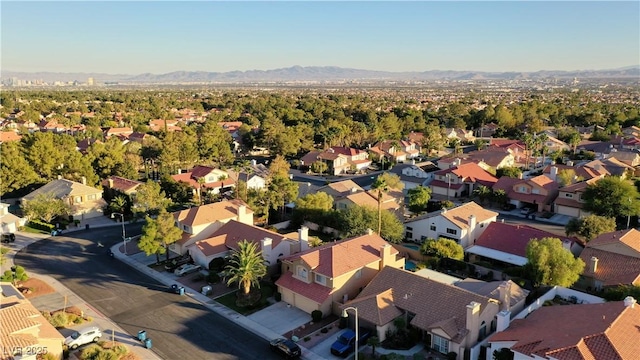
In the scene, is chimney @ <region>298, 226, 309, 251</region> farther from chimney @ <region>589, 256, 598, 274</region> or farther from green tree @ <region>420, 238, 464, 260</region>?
chimney @ <region>589, 256, 598, 274</region>

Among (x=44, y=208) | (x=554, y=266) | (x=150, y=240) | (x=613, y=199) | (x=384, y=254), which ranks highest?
(x=613, y=199)

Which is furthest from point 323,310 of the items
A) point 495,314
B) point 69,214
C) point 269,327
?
point 69,214

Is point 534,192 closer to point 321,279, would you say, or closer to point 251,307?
point 321,279

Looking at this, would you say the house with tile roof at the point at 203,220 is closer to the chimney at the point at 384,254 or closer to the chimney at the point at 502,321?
the chimney at the point at 384,254

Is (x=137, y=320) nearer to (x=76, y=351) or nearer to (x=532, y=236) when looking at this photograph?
(x=76, y=351)

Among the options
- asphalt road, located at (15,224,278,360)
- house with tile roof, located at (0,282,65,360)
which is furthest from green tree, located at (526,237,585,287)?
house with tile roof, located at (0,282,65,360)

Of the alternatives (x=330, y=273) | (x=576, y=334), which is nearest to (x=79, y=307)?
(x=330, y=273)
